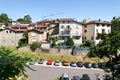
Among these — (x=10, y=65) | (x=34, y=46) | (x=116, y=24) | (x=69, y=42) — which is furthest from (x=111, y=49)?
(x=69, y=42)

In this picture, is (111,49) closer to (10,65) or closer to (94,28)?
(10,65)

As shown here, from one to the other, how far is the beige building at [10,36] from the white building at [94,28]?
62.5ft

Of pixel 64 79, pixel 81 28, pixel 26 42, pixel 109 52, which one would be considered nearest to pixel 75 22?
pixel 81 28

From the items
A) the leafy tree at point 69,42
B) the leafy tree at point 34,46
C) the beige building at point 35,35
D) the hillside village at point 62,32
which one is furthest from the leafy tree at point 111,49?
the beige building at point 35,35

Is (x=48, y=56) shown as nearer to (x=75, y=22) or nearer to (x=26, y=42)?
(x=26, y=42)

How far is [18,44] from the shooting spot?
68688mm

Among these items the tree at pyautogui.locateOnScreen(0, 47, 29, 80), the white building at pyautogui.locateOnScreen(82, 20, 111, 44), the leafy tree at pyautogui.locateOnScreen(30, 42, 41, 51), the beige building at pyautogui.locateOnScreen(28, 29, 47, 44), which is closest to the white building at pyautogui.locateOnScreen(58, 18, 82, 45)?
the white building at pyautogui.locateOnScreen(82, 20, 111, 44)

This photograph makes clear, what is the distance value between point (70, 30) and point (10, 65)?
6534cm

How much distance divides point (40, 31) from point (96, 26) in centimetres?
1629

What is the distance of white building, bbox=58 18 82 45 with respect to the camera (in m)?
72.4

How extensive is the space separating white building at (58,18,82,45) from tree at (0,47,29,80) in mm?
64137

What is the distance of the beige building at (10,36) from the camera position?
71000mm

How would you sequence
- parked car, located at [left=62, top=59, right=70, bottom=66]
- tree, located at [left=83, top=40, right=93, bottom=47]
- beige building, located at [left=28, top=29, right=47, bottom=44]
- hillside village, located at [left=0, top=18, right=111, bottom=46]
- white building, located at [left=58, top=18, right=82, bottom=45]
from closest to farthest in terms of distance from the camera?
parked car, located at [left=62, top=59, right=70, bottom=66], tree, located at [left=83, top=40, right=93, bottom=47], beige building, located at [left=28, top=29, right=47, bottom=44], hillside village, located at [left=0, top=18, right=111, bottom=46], white building, located at [left=58, top=18, right=82, bottom=45]

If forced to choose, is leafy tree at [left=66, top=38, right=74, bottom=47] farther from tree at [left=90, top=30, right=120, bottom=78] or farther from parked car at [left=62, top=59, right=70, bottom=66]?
tree at [left=90, top=30, right=120, bottom=78]
